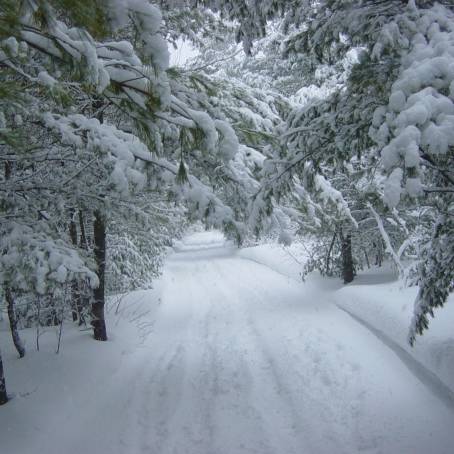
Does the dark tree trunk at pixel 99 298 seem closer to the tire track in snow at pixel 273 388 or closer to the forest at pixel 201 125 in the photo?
the forest at pixel 201 125

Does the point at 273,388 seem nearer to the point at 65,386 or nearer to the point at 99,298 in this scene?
the point at 65,386

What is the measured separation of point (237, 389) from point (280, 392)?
2.25 feet

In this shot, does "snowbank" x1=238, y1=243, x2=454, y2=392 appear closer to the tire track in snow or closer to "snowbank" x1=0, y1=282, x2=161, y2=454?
the tire track in snow

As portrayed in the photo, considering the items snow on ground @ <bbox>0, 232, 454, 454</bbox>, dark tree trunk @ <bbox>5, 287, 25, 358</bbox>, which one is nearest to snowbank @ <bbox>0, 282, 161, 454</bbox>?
snow on ground @ <bbox>0, 232, 454, 454</bbox>

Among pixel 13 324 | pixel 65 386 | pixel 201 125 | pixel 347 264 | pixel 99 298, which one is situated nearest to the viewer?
pixel 201 125

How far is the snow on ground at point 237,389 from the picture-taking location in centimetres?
461

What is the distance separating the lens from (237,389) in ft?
19.9

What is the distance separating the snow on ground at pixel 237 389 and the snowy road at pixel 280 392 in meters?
0.02

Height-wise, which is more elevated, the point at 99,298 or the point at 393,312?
the point at 99,298

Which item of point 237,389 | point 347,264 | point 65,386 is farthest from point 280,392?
point 347,264

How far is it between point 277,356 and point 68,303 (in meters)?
4.44

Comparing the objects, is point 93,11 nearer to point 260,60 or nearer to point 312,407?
point 312,407

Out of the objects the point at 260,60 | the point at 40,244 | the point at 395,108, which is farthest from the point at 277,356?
the point at 260,60

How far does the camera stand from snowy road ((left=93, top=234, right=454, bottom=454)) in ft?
15.0
